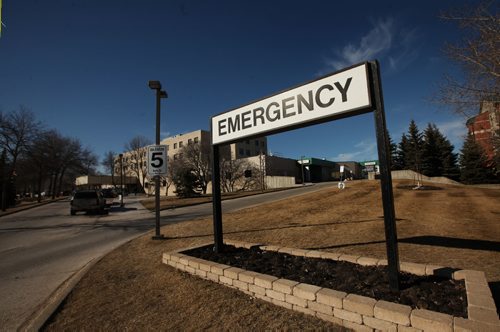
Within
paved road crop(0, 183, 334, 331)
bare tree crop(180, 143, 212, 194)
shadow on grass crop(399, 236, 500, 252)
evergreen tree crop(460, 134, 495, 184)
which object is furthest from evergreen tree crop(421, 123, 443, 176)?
paved road crop(0, 183, 334, 331)

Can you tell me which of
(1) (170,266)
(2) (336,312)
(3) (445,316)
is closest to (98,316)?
(1) (170,266)

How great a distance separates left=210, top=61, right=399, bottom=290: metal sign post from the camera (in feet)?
11.2

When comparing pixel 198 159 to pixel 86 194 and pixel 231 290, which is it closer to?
pixel 86 194

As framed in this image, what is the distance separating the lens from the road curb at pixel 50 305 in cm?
353

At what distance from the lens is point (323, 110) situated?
4.11m

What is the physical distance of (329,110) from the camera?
159 inches

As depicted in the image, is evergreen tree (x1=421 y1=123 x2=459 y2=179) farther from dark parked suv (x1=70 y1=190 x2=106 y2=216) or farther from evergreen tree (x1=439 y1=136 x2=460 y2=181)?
dark parked suv (x1=70 y1=190 x2=106 y2=216)

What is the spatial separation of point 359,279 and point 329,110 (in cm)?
238

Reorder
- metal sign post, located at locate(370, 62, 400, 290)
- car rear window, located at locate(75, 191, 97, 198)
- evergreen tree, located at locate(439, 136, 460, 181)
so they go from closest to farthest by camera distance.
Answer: metal sign post, located at locate(370, 62, 400, 290) < car rear window, located at locate(75, 191, 97, 198) < evergreen tree, located at locate(439, 136, 460, 181)

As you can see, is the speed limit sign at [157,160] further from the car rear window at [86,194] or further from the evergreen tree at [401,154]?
the evergreen tree at [401,154]

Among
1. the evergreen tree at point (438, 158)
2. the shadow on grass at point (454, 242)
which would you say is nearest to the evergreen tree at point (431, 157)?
the evergreen tree at point (438, 158)

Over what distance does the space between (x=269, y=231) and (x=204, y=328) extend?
6018 mm

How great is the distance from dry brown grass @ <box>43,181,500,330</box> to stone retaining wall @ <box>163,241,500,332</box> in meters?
0.14

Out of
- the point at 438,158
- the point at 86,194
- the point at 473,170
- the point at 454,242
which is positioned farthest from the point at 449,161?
the point at 86,194
